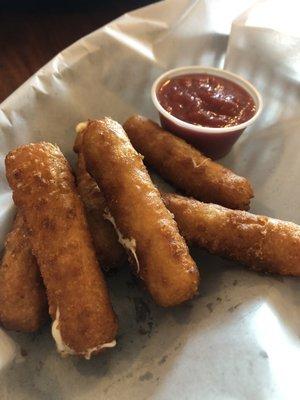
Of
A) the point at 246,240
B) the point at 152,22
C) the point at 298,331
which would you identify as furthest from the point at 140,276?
the point at 152,22

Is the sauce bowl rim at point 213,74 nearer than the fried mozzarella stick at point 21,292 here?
No

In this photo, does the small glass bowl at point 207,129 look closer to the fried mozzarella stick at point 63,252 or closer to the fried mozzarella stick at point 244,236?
the fried mozzarella stick at point 244,236

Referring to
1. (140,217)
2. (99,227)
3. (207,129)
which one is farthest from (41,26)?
(140,217)

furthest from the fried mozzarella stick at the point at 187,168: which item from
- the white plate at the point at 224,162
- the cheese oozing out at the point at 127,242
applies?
the cheese oozing out at the point at 127,242

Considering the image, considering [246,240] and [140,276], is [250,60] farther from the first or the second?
[140,276]

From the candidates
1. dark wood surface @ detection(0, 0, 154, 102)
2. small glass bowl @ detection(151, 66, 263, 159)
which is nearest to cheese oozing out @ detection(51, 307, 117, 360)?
small glass bowl @ detection(151, 66, 263, 159)

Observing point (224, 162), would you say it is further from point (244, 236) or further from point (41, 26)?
point (41, 26)
